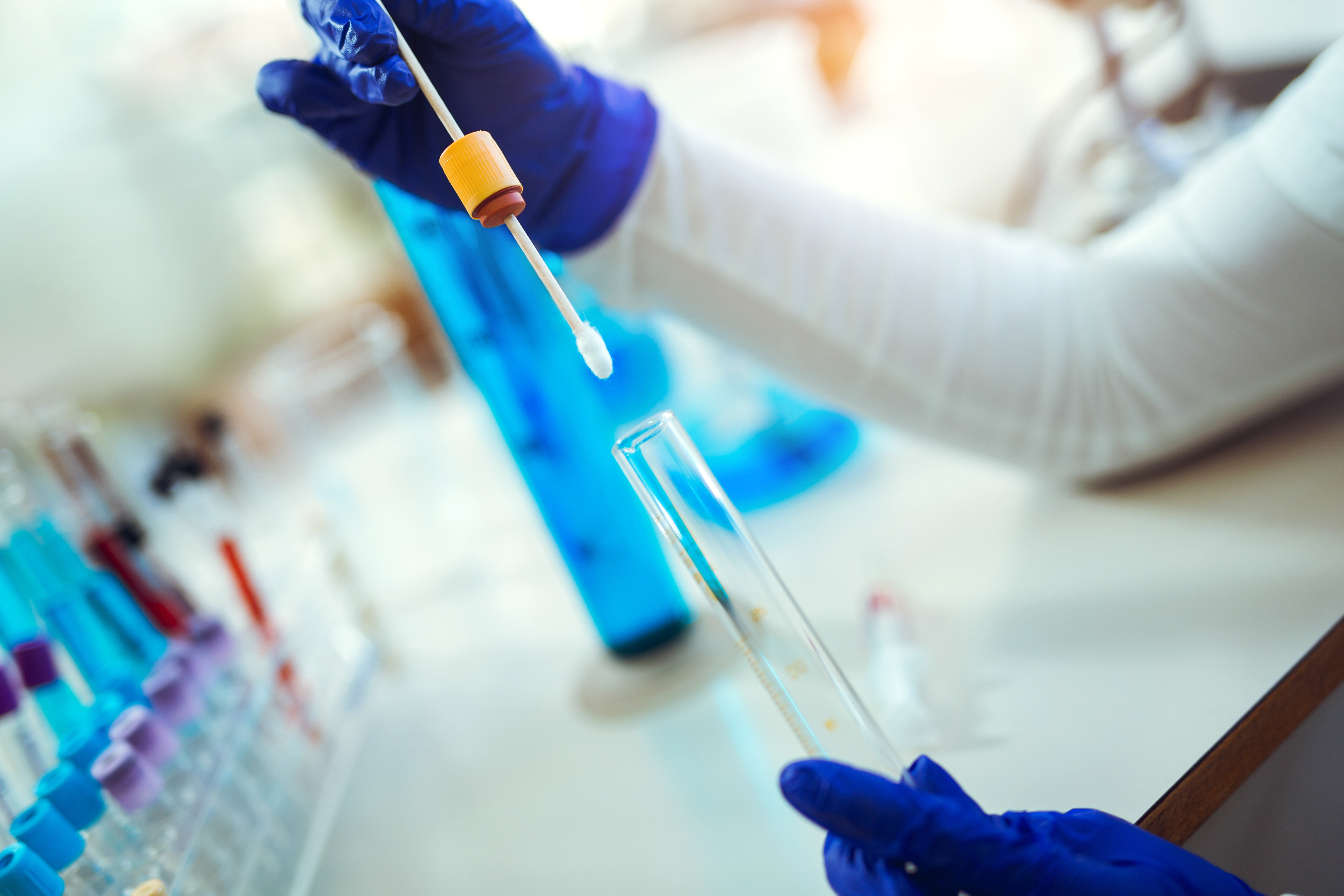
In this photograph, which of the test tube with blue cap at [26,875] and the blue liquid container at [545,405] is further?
the blue liquid container at [545,405]

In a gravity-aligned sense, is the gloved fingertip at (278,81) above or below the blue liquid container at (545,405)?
above

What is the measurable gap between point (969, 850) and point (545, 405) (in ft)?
1.36

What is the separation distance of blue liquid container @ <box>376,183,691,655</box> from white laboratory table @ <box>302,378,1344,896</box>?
0.25 ft

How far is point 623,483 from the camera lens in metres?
0.70

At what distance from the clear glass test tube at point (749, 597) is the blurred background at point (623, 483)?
8 cm

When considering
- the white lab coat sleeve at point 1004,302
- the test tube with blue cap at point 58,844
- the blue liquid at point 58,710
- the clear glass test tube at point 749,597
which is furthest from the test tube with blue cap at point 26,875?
the white lab coat sleeve at point 1004,302

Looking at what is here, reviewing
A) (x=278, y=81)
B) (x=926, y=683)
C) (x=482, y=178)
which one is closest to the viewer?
(x=482, y=178)

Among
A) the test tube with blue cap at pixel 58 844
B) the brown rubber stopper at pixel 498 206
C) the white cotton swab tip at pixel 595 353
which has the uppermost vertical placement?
the brown rubber stopper at pixel 498 206

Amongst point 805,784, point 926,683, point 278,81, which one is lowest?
point 926,683

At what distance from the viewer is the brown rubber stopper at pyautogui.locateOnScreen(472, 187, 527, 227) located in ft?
1.18

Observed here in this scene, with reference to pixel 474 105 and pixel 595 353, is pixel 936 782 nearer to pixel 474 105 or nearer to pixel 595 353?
pixel 595 353

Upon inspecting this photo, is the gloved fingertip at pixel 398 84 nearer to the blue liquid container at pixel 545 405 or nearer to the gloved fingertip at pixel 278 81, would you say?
the gloved fingertip at pixel 278 81

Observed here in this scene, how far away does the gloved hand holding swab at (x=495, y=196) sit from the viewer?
14.0 inches

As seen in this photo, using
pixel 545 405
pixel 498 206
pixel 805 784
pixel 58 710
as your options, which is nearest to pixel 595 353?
pixel 498 206
